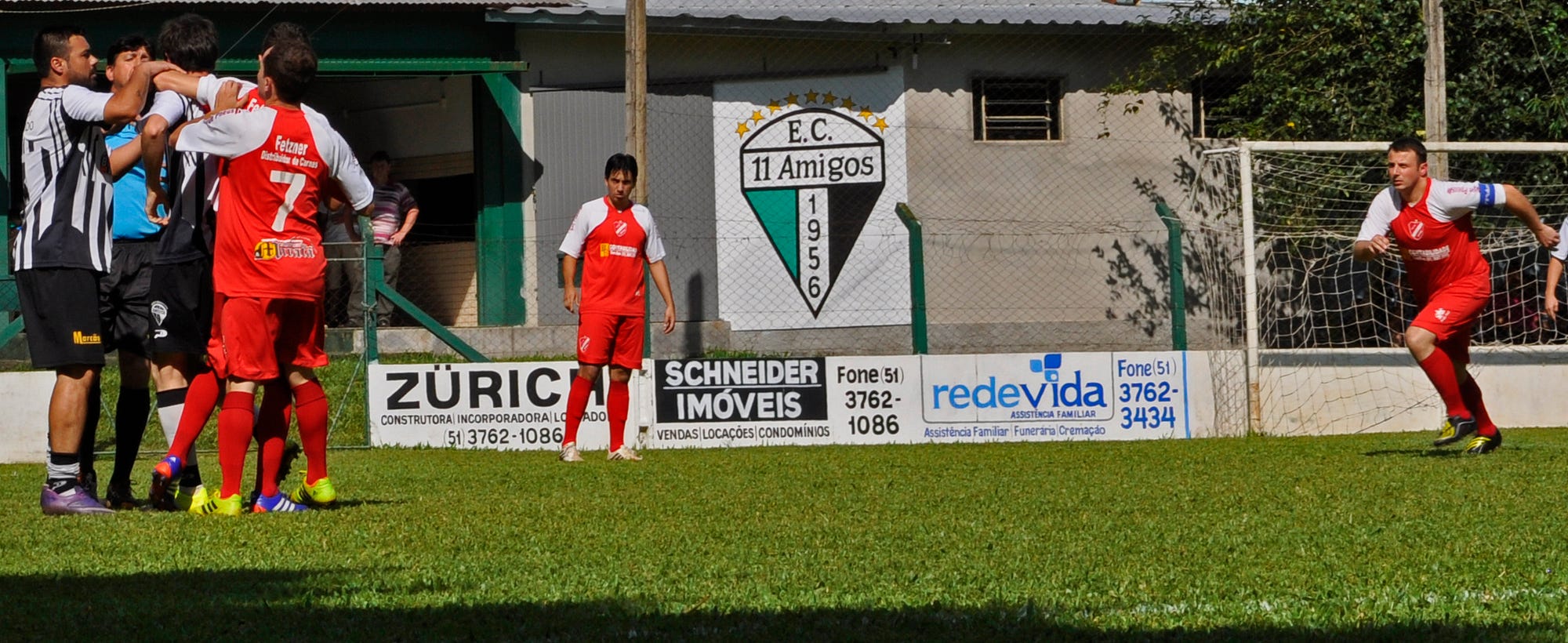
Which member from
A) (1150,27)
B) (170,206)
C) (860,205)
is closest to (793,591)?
(170,206)

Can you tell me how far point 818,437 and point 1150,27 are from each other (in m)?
7.95

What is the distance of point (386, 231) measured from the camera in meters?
17.1

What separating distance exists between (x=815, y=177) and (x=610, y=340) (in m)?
Answer: 7.70

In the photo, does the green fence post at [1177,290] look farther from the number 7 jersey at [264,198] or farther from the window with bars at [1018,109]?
the number 7 jersey at [264,198]

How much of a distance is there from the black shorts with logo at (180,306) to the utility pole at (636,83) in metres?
8.51

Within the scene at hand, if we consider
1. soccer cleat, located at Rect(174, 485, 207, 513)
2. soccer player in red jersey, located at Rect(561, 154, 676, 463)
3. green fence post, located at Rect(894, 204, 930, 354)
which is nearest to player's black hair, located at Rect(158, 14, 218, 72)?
soccer cleat, located at Rect(174, 485, 207, 513)

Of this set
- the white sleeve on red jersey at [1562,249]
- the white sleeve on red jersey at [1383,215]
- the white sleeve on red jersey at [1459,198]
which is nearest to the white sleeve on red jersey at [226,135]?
the white sleeve on red jersey at [1383,215]

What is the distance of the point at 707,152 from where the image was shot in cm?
1838

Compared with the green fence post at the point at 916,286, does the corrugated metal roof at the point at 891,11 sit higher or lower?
higher

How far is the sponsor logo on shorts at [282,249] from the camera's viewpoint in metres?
6.18

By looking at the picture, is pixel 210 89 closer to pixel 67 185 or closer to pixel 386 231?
pixel 67 185

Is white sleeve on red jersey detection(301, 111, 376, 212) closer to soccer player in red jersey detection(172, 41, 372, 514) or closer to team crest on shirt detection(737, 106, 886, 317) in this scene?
soccer player in red jersey detection(172, 41, 372, 514)

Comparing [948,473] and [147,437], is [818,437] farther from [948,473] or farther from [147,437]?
[147,437]

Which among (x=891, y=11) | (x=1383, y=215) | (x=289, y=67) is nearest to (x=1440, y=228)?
(x=1383, y=215)
